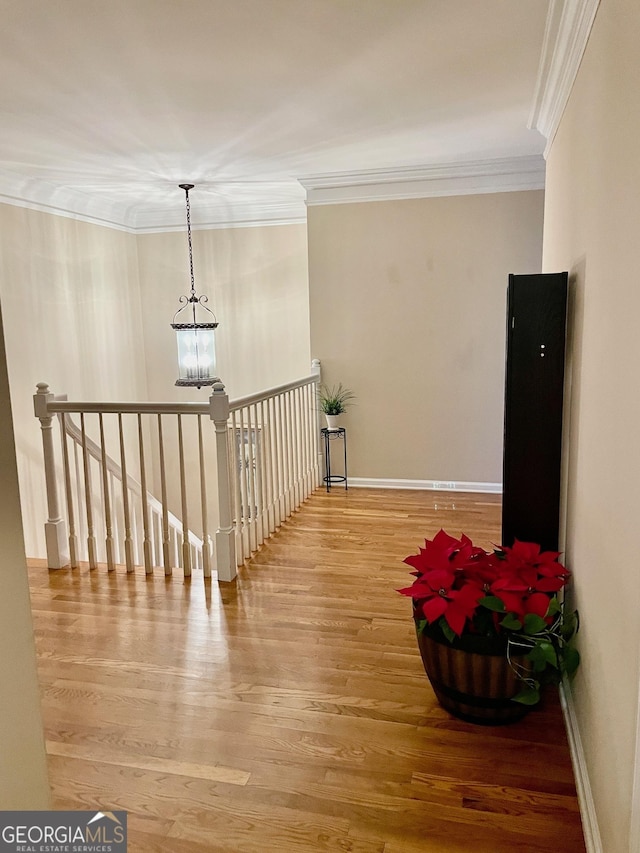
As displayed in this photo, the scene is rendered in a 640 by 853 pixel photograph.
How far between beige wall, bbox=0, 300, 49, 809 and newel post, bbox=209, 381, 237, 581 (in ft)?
7.80

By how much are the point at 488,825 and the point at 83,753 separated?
1310mm

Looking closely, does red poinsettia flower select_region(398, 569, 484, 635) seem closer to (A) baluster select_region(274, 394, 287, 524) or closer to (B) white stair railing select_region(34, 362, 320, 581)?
(B) white stair railing select_region(34, 362, 320, 581)

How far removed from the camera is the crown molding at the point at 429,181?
4.82 meters

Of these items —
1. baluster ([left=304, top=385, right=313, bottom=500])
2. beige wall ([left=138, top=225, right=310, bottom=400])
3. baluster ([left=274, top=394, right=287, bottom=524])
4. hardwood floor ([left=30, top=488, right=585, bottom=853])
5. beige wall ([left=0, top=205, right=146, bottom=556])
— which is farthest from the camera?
beige wall ([left=138, top=225, right=310, bottom=400])

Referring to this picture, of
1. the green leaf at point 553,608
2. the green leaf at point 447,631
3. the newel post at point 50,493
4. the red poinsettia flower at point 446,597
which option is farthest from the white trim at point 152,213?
the green leaf at point 553,608

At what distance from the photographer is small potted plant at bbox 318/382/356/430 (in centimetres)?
537

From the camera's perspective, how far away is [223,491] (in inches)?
140

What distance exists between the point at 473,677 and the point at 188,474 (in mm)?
4935

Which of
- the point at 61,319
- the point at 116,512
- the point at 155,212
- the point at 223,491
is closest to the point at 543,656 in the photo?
the point at 223,491

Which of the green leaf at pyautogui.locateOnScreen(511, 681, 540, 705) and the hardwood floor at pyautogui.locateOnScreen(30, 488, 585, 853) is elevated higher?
the green leaf at pyautogui.locateOnScreen(511, 681, 540, 705)

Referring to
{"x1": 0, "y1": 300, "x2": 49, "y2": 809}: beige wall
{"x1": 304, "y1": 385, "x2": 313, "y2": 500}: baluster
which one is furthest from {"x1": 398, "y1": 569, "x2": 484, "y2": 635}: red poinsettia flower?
{"x1": 304, "y1": 385, "x2": 313, "y2": 500}: baluster

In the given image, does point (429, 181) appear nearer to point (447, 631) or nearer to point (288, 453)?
point (288, 453)

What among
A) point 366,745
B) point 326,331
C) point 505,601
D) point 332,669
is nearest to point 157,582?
point 332,669

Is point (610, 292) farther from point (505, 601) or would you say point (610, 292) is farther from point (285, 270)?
point (285, 270)
